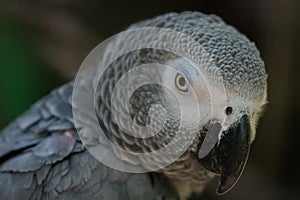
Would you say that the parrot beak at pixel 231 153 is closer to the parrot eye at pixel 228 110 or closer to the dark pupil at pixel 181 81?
the parrot eye at pixel 228 110

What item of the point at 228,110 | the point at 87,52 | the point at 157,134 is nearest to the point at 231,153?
the point at 228,110

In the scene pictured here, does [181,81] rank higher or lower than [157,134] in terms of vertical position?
higher

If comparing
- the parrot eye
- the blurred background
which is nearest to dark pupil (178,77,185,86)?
the parrot eye

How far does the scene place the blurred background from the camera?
5.03 feet

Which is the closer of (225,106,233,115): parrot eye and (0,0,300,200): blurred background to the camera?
(225,106,233,115): parrot eye

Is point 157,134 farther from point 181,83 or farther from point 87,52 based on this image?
point 87,52

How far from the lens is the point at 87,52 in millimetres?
1659

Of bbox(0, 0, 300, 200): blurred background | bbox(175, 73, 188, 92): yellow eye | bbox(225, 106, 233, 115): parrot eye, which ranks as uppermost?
bbox(175, 73, 188, 92): yellow eye

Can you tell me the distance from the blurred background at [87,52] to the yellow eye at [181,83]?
1.97 ft

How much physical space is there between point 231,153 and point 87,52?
2.87 ft

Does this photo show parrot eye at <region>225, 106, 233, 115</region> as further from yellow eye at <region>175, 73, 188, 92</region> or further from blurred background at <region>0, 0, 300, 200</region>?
blurred background at <region>0, 0, 300, 200</region>

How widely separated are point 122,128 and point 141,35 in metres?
0.20

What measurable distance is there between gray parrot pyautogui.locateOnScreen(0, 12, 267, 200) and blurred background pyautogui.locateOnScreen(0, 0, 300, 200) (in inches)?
18.3

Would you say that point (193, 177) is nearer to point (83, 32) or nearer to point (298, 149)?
point (298, 149)
